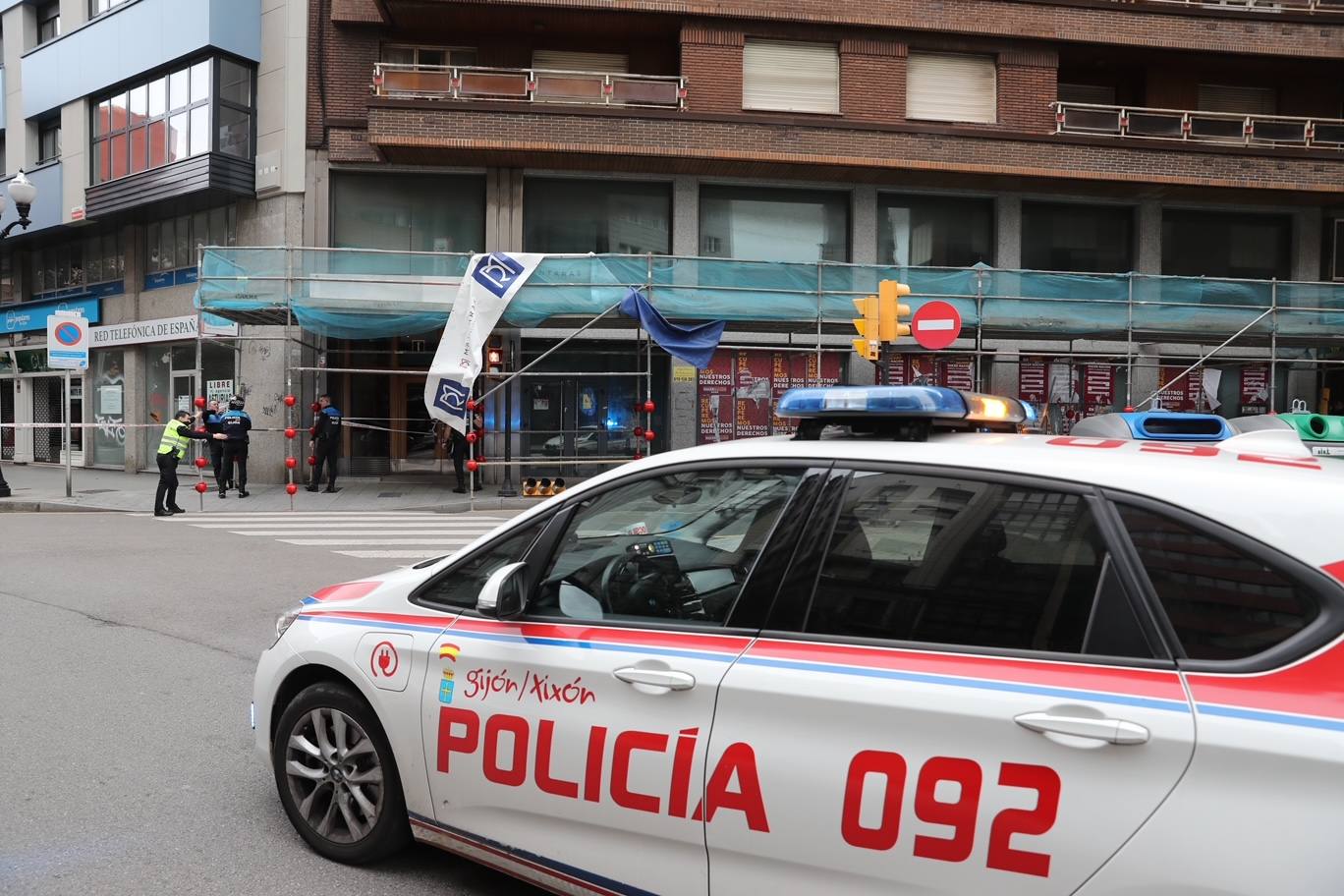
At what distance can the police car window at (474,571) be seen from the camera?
3143 mm

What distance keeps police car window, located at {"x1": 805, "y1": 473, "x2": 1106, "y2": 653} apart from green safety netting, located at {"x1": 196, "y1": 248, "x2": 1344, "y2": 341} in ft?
44.4

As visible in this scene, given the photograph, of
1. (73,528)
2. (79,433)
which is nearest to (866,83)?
(73,528)

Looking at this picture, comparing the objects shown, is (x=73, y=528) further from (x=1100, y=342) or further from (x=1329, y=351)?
(x=1329, y=351)

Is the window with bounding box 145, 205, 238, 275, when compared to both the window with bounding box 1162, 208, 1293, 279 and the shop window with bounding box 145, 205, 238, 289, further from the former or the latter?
the window with bounding box 1162, 208, 1293, 279

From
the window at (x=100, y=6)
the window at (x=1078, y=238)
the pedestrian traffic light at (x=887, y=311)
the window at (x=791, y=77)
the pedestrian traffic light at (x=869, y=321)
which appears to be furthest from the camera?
the window at (x=100, y=6)

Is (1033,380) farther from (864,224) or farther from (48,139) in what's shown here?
(48,139)

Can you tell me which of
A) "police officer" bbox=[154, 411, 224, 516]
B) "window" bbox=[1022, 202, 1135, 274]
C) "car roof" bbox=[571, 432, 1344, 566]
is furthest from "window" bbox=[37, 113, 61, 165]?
"car roof" bbox=[571, 432, 1344, 566]

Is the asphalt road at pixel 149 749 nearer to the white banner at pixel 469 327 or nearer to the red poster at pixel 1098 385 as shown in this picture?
the white banner at pixel 469 327

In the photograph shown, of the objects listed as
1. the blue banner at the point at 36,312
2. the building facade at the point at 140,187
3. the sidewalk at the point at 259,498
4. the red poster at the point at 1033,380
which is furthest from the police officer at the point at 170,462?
the red poster at the point at 1033,380

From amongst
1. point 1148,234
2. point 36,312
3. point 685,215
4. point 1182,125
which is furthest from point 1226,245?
point 36,312

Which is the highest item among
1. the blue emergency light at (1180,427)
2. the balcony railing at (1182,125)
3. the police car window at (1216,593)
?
the balcony railing at (1182,125)

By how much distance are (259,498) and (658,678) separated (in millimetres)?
16499

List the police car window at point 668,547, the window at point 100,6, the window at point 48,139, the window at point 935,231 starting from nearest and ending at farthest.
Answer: the police car window at point 668,547, the window at point 935,231, the window at point 100,6, the window at point 48,139

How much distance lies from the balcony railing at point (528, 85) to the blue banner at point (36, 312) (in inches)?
427
